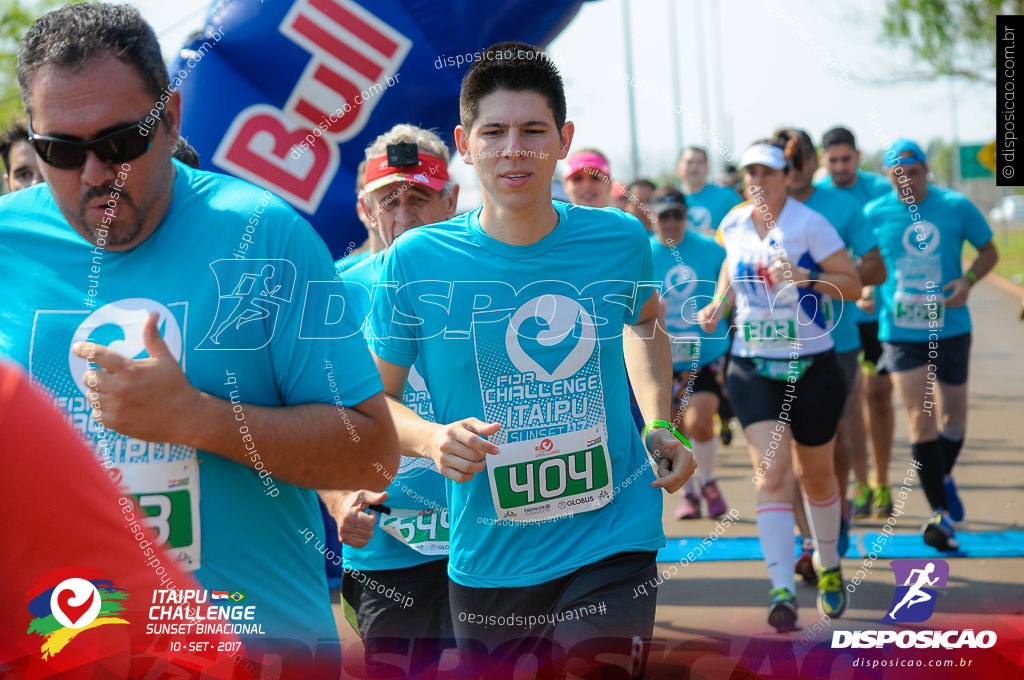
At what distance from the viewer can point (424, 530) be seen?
3.51 m

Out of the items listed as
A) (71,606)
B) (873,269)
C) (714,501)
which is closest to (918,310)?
(873,269)

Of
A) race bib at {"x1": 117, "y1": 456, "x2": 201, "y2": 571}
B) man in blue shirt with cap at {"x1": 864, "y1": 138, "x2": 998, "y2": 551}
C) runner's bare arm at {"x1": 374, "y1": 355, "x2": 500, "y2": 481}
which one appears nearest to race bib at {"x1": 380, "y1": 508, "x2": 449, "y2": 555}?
runner's bare arm at {"x1": 374, "y1": 355, "x2": 500, "y2": 481}

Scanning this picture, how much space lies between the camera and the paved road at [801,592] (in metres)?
2.93

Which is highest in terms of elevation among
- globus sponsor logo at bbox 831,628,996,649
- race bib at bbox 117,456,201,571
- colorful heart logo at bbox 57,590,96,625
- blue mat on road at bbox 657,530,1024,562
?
colorful heart logo at bbox 57,590,96,625

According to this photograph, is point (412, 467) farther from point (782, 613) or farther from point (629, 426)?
point (782, 613)

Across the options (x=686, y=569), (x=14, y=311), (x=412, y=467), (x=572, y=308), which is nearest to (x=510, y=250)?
(x=572, y=308)

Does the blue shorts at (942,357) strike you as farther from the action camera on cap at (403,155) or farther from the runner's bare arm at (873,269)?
the action camera on cap at (403,155)

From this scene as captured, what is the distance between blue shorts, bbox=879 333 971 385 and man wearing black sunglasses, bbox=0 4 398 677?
5137 millimetres

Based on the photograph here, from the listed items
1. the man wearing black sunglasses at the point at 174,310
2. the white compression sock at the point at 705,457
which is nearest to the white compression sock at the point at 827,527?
the white compression sock at the point at 705,457

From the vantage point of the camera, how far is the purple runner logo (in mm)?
4926

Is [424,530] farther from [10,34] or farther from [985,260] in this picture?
[10,34]

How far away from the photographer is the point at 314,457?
6.89 ft

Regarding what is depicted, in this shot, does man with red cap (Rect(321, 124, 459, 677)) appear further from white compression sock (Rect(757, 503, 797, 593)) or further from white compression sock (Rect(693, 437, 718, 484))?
white compression sock (Rect(693, 437, 718, 484))

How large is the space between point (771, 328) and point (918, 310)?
186 centimetres
